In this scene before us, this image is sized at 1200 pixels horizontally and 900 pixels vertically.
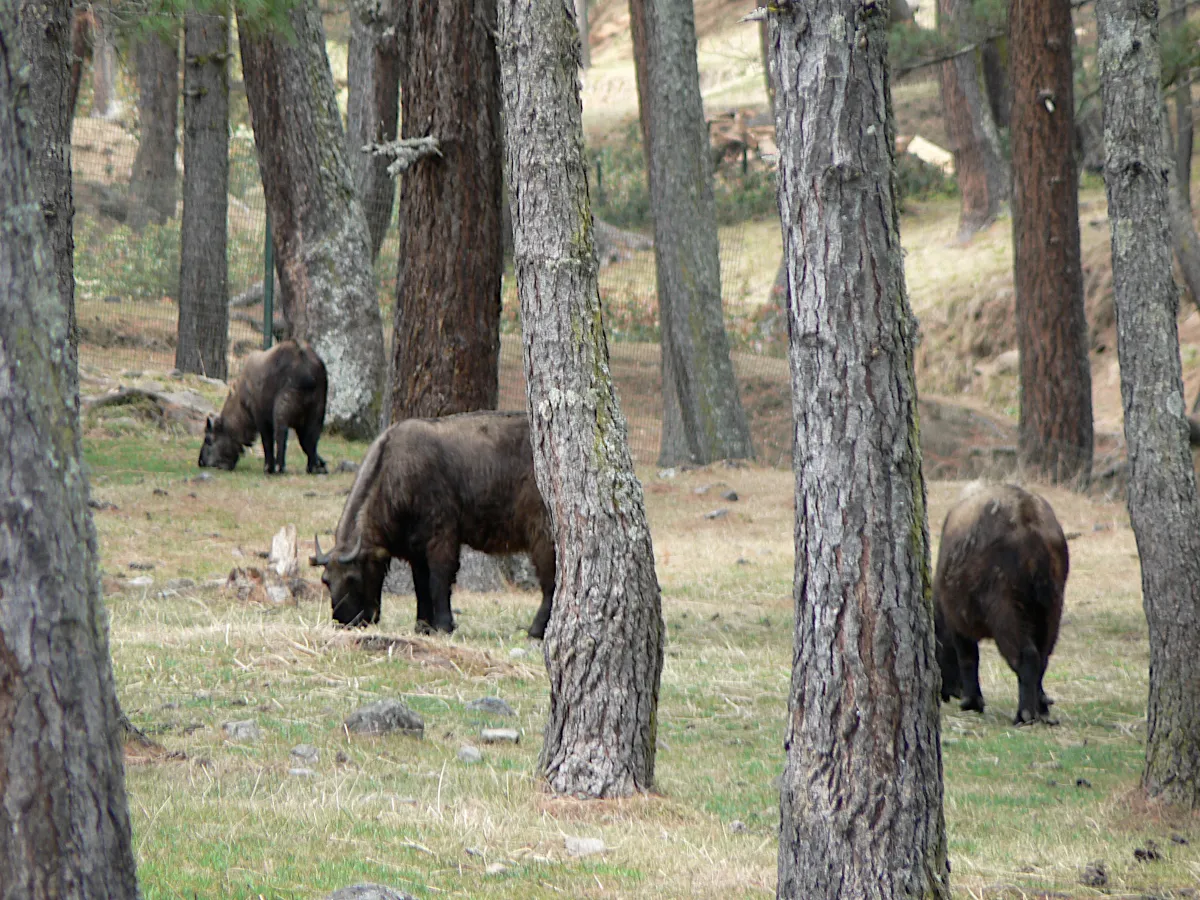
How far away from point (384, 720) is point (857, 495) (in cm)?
328

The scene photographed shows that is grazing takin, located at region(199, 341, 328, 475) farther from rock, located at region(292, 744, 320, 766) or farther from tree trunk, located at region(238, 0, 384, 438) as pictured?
rock, located at region(292, 744, 320, 766)

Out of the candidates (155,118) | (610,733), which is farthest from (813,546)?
(155,118)

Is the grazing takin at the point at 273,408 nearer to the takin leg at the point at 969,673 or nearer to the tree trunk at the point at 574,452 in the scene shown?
the takin leg at the point at 969,673

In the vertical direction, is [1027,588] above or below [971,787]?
above

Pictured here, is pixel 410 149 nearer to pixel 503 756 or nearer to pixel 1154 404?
pixel 503 756

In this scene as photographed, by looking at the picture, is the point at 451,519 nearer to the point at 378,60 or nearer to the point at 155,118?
the point at 378,60

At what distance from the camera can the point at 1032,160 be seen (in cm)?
1716

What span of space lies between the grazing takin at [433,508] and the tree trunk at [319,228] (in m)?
8.64

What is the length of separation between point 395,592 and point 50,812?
28.6 ft

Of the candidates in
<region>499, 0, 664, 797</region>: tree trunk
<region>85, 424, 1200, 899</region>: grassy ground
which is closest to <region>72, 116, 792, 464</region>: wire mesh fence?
<region>85, 424, 1200, 899</region>: grassy ground

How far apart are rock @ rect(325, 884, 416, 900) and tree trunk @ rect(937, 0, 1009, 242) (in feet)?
91.5

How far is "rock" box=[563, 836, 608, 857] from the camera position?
5016 mm

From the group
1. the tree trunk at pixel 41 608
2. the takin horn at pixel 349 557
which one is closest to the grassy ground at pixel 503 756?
the takin horn at pixel 349 557

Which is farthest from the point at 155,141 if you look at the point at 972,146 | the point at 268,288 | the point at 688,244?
the point at 972,146
